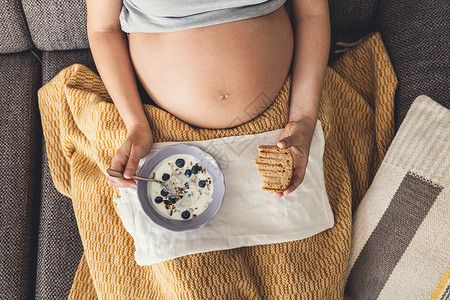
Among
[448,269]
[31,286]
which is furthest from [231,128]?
[31,286]

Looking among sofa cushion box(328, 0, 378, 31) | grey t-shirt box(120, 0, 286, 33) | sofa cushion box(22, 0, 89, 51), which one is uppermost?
sofa cushion box(328, 0, 378, 31)

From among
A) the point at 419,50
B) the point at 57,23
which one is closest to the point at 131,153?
the point at 57,23

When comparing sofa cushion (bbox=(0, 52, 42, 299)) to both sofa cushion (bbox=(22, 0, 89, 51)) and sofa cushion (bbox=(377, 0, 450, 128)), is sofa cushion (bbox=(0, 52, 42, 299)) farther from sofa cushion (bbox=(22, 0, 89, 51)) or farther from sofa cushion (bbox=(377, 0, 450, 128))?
sofa cushion (bbox=(377, 0, 450, 128))

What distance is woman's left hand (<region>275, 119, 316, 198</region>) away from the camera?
737 mm

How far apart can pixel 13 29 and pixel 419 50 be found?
1142 millimetres

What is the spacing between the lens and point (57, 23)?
3.36ft

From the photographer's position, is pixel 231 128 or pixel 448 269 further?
pixel 231 128

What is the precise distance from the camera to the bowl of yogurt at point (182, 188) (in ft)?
2.36

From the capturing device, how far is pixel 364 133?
96 cm

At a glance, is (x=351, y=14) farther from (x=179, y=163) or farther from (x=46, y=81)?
(x=46, y=81)

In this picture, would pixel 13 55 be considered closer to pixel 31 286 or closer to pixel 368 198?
pixel 31 286

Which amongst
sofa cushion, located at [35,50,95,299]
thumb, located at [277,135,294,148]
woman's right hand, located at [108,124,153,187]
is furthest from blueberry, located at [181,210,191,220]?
sofa cushion, located at [35,50,95,299]

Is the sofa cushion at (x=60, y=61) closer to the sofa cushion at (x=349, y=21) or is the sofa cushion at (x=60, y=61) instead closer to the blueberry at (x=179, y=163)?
the blueberry at (x=179, y=163)

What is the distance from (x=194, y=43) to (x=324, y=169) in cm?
44
